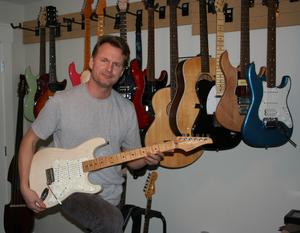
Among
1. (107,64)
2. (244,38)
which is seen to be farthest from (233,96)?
(107,64)

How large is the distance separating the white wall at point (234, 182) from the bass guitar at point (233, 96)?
274mm

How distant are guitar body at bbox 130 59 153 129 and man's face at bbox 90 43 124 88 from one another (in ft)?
1.60

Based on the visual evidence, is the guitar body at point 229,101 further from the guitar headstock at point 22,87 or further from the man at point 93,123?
the guitar headstock at point 22,87

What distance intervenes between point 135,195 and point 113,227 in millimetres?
1254

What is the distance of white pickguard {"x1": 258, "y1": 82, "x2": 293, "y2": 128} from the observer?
2111mm

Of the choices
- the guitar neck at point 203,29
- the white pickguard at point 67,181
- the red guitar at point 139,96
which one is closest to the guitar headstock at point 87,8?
the red guitar at point 139,96

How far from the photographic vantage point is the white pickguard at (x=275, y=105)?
2111mm

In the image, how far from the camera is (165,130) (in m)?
2.45

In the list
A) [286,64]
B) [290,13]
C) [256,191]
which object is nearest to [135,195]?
[256,191]

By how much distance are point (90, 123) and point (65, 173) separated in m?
0.31

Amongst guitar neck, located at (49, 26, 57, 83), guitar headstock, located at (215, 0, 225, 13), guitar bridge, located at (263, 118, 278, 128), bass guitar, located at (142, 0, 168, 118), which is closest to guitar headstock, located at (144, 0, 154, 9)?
bass guitar, located at (142, 0, 168, 118)

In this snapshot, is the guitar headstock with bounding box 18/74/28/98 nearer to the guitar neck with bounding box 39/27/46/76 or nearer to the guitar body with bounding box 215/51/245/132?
the guitar neck with bounding box 39/27/46/76

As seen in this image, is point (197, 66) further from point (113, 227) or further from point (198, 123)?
point (113, 227)

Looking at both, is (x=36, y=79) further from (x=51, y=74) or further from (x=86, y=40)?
(x=86, y=40)
